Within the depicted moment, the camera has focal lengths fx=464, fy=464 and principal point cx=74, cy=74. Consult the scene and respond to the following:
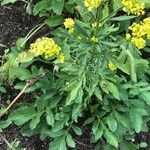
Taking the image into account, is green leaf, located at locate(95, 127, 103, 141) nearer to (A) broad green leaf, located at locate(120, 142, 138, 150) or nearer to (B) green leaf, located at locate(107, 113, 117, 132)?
(B) green leaf, located at locate(107, 113, 117, 132)

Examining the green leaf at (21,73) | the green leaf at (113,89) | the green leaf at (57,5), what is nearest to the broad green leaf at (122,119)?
the green leaf at (113,89)

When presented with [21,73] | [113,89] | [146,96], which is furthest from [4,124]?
[146,96]

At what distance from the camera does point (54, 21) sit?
10.7ft

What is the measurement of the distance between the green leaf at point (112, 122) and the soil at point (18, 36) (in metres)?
0.35

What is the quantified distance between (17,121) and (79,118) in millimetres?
448

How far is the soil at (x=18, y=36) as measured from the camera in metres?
3.08

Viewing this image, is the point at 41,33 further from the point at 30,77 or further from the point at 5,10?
the point at 30,77

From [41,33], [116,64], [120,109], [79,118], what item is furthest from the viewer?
[41,33]

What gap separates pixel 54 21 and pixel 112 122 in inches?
35.5

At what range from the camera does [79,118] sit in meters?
3.06

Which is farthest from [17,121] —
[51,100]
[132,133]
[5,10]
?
[5,10]

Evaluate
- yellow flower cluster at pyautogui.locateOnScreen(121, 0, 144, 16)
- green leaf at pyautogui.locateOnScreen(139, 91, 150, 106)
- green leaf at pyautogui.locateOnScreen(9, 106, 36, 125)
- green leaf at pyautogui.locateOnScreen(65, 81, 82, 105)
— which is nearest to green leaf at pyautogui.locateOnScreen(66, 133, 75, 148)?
green leaf at pyautogui.locateOnScreen(9, 106, 36, 125)

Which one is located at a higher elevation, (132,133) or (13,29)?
(13,29)

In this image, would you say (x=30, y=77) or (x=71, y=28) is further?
(x=30, y=77)
